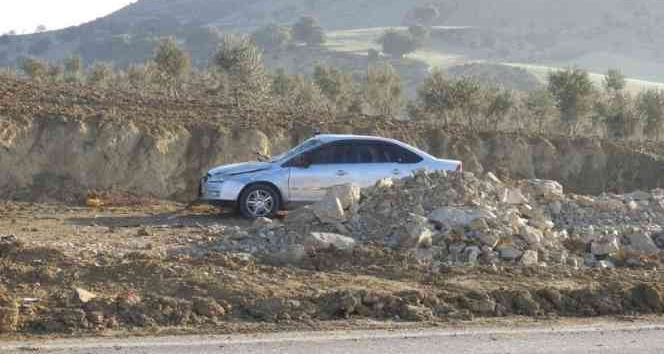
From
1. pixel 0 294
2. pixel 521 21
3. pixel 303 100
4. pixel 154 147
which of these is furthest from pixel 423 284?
pixel 521 21

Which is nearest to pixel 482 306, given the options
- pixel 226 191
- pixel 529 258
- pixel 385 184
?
pixel 529 258

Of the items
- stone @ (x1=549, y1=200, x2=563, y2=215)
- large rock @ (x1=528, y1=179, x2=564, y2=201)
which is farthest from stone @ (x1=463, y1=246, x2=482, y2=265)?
large rock @ (x1=528, y1=179, x2=564, y2=201)

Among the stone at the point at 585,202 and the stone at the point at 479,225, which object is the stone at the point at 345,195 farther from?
the stone at the point at 585,202

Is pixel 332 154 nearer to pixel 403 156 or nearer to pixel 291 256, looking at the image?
pixel 403 156

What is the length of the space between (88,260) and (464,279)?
4438mm

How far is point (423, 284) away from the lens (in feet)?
33.9

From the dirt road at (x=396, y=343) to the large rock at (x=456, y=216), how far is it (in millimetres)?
3833

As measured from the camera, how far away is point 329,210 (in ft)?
41.3

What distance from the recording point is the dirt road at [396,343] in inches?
288

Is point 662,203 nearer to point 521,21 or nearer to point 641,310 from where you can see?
point 641,310

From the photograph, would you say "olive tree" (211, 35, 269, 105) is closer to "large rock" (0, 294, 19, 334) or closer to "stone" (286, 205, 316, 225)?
"stone" (286, 205, 316, 225)

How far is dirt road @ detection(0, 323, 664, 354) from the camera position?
24.0 ft

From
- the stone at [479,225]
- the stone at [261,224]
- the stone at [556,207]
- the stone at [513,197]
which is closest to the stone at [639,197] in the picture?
the stone at [556,207]

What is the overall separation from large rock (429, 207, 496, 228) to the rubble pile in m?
0.01
